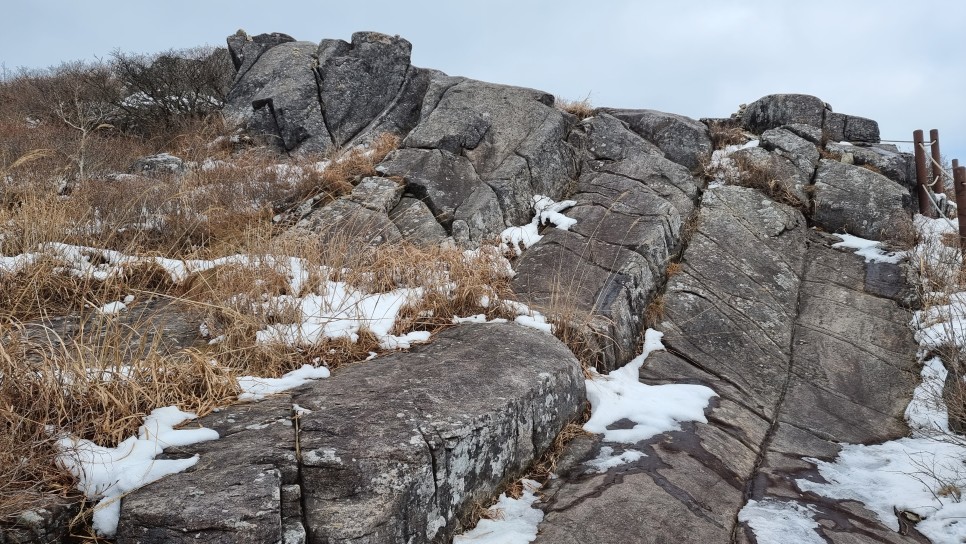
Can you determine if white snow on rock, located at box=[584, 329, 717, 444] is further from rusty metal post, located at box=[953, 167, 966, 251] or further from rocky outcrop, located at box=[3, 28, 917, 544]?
rusty metal post, located at box=[953, 167, 966, 251]

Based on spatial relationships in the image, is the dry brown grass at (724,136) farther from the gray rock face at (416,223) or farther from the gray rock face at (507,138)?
the gray rock face at (416,223)

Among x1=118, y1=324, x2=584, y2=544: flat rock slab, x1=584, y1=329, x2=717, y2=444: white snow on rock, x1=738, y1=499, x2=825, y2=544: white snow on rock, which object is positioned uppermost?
x1=118, y1=324, x2=584, y2=544: flat rock slab

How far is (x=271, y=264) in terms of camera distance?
178 inches

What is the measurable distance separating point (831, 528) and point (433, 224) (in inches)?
186

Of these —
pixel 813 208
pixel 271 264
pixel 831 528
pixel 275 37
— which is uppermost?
pixel 275 37

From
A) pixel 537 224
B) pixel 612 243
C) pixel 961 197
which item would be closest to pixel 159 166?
pixel 537 224

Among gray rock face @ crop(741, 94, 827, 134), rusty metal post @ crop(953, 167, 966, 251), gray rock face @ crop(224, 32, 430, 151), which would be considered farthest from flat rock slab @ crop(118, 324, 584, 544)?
gray rock face @ crop(741, 94, 827, 134)

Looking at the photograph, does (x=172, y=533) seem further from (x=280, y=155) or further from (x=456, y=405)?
(x=280, y=155)

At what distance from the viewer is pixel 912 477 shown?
365cm

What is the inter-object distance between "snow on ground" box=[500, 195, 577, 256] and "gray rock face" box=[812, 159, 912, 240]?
11.3 ft

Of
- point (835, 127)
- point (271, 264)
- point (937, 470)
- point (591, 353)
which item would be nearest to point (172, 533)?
point (271, 264)

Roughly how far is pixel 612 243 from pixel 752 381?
6.68 ft

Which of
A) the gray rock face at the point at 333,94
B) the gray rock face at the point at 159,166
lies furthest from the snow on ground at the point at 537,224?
the gray rock face at the point at 159,166

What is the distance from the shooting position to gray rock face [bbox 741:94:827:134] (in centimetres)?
929
